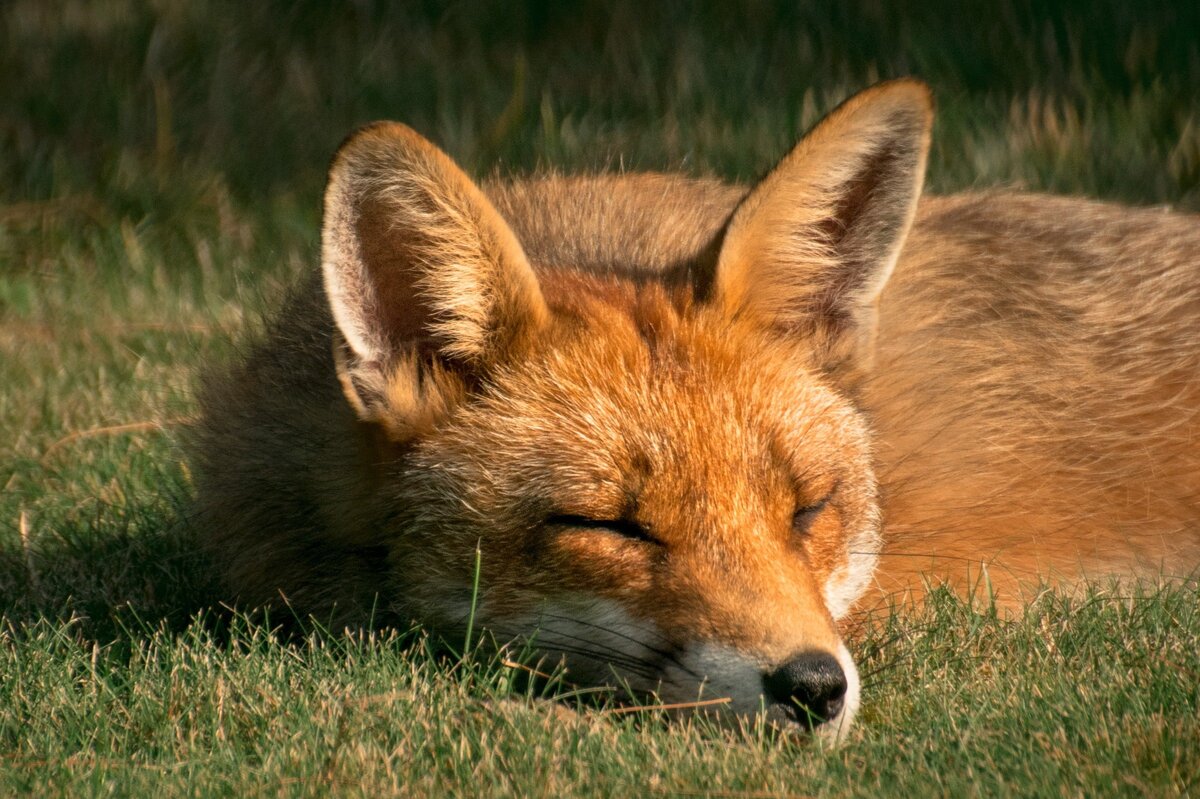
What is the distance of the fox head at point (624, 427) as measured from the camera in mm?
3080

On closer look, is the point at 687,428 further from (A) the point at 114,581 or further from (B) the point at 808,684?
(A) the point at 114,581

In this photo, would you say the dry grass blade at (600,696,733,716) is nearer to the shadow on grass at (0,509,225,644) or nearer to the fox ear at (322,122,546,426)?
the fox ear at (322,122,546,426)

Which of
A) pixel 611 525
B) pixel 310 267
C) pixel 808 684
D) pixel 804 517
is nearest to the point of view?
pixel 808 684

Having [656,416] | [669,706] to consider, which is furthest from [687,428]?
[669,706]

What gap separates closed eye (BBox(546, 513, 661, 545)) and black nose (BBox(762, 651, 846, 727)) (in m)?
0.43

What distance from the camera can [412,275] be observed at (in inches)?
136

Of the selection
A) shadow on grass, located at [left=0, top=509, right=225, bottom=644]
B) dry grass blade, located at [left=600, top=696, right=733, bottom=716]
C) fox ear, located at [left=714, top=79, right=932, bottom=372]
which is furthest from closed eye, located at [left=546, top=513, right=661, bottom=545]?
shadow on grass, located at [left=0, top=509, right=225, bottom=644]

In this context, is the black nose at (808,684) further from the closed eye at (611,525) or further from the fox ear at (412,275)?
the fox ear at (412,275)

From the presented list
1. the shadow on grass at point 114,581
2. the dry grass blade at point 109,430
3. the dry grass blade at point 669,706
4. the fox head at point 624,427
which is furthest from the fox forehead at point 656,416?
the dry grass blade at point 109,430

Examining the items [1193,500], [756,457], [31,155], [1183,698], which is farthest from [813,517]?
[31,155]

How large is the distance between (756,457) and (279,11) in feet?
23.5

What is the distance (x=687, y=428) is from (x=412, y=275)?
76 cm

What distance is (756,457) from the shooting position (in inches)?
128

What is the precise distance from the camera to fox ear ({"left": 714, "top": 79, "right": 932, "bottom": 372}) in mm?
3490
